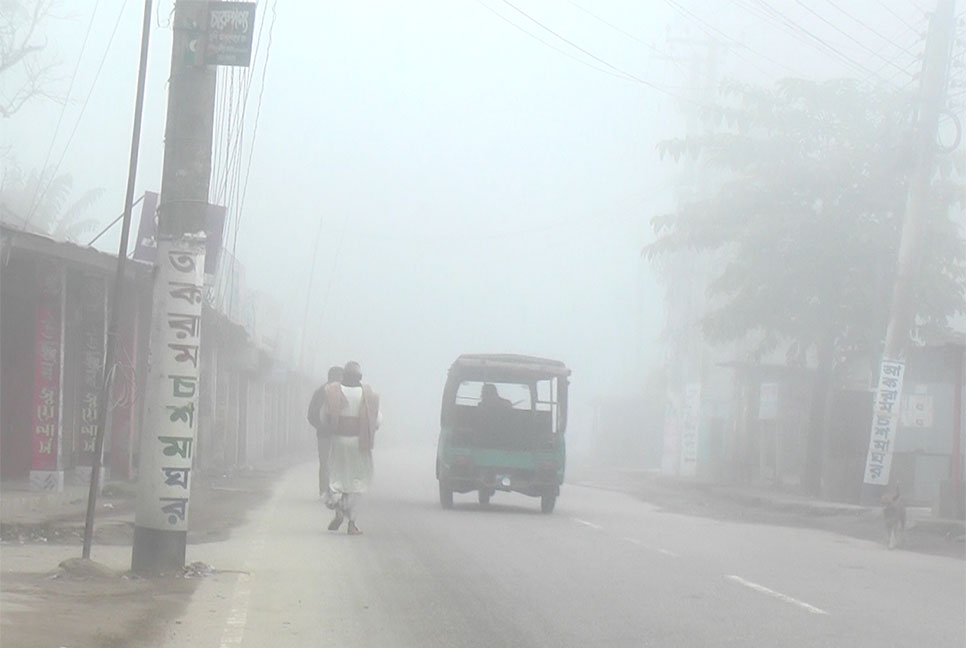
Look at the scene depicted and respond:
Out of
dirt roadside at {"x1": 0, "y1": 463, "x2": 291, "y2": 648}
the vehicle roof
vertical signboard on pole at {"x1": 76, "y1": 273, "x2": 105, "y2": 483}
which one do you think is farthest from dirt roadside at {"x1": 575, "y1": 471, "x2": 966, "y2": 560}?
vertical signboard on pole at {"x1": 76, "y1": 273, "x2": 105, "y2": 483}

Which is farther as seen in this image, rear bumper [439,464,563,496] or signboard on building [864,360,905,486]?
signboard on building [864,360,905,486]

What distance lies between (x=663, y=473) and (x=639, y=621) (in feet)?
104

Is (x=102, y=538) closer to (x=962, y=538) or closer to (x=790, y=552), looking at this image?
(x=790, y=552)

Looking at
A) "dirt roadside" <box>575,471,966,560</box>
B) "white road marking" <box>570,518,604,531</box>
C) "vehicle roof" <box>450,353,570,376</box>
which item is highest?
"vehicle roof" <box>450,353,570,376</box>

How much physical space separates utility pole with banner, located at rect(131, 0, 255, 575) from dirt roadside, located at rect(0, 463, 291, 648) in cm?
48

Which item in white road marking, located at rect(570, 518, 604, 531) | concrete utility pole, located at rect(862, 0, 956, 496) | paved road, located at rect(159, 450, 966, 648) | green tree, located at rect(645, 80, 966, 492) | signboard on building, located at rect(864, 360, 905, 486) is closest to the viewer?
paved road, located at rect(159, 450, 966, 648)

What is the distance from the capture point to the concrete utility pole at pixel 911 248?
901 inches

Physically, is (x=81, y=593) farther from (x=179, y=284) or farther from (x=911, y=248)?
(x=911, y=248)

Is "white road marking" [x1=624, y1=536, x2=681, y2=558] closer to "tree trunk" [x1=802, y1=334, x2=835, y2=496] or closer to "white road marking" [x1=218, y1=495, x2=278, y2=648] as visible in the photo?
"white road marking" [x1=218, y1=495, x2=278, y2=648]

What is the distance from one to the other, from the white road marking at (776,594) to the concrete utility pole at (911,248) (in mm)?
11804

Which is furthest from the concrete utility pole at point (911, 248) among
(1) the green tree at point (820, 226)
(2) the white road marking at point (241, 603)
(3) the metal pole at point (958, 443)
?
(2) the white road marking at point (241, 603)

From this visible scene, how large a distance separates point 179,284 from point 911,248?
15.5 m

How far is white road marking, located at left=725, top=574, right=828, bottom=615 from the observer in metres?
10.3

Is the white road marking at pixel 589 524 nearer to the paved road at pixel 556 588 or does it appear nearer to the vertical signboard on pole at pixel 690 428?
the paved road at pixel 556 588
